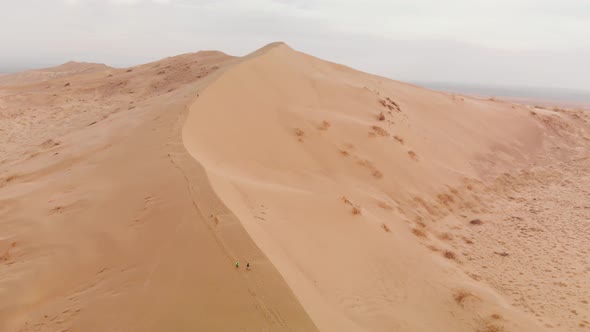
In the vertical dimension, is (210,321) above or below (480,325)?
above

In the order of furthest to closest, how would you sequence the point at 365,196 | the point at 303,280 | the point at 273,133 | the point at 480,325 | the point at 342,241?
the point at 273,133 → the point at 365,196 → the point at 342,241 → the point at 480,325 → the point at 303,280

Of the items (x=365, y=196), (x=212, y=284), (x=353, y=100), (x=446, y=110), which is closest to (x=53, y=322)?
(x=212, y=284)

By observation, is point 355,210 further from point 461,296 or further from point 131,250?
point 131,250

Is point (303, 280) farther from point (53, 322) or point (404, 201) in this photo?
point (404, 201)

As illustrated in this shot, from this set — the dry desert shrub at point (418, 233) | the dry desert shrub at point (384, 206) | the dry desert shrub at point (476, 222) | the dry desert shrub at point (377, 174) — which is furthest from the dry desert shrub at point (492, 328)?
the dry desert shrub at point (377, 174)

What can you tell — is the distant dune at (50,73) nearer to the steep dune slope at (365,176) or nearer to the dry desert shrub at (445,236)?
the steep dune slope at (365,176)

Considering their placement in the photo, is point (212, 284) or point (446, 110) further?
point (446, 110)

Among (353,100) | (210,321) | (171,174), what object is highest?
(353,100)
